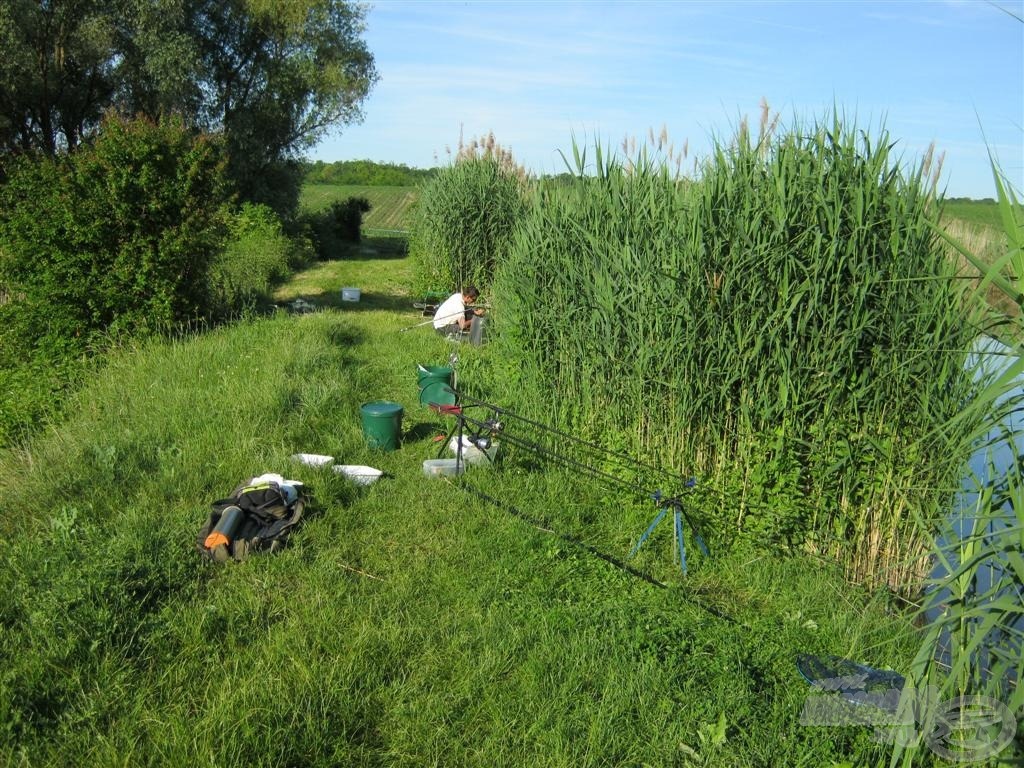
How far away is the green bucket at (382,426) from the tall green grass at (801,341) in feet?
6.67

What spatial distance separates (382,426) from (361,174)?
211 feet

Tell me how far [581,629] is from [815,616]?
4.97 ft

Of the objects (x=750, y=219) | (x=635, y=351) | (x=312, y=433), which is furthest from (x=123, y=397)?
(x=750, y=219)

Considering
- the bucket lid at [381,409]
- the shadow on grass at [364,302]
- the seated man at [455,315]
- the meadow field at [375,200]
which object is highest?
the meadow field at [375,200]

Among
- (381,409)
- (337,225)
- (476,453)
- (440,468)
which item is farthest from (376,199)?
(440,468)

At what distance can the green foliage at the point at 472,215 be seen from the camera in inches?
503

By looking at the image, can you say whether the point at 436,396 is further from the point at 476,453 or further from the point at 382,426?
the point at 476,453

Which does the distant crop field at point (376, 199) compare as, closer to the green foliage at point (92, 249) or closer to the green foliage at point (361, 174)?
the green foliage at point (361, 174)

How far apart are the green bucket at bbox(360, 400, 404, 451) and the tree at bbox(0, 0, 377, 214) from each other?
1557cm

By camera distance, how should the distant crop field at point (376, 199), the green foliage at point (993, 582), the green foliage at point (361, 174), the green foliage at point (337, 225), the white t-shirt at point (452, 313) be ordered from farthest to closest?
1. the green foliage at point (361, 174)
2. the distant crop field at point (376, 199)
3. the green foliage at point (337, 225)
4. the white t-shirt at point (452, 313)
5. the green foliage at point (993, 582)

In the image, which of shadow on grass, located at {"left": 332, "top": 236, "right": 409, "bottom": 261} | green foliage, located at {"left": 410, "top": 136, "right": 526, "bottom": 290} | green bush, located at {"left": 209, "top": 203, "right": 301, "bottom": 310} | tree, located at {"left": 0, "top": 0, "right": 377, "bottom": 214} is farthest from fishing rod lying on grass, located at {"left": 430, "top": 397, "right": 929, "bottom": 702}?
shadow on grass, located at {"left": 332, "top": 236, "right": 409, "bottom": 261}

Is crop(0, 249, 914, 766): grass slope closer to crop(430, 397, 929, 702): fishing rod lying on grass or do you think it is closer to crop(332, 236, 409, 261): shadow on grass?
crop(430, 397, 929, 702): fishing rod lying on grass

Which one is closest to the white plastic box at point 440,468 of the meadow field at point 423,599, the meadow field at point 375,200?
the meadow field at point 423,599

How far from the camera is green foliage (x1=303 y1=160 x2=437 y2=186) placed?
64375 mm
